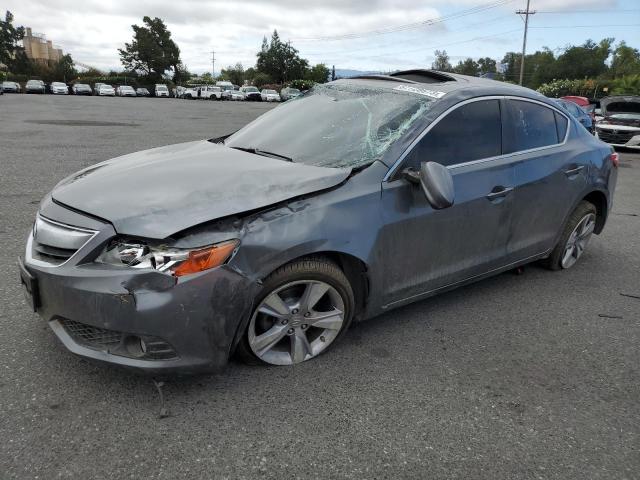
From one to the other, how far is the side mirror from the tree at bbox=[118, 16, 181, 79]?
8661 centimetres

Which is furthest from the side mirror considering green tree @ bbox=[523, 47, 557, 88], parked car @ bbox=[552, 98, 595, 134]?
green tree @ bbox=[523, 47, 557, 88]

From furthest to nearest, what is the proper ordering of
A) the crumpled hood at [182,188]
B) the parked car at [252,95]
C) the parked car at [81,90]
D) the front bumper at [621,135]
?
the parked car at [81,90] → the parked car at [252,95] → the front bumper at [621,135] → the crumpled hood at [182,188]

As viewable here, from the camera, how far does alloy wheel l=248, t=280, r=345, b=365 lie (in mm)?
2745

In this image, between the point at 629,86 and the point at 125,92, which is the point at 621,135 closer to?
the point at 629,86

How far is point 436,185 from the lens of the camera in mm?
2857

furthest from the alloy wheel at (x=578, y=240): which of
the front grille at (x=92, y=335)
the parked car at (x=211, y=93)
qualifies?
the parked car at (x=211, y=93)

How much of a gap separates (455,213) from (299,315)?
1.22m

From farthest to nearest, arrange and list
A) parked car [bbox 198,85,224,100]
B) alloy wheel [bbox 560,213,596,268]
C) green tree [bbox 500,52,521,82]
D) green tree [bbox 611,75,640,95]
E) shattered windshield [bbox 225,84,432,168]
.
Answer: green tree [bbox 500,52,521,82] < parked car [bbox 198,85,224,100] < green tree [bbox 611,75,640,95] < alloy wheel [bbox 560,213,596,268] < shattered windshield [bbox 225,84,432,168]

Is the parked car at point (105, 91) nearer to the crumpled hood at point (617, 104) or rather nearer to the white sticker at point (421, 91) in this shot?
the crumpled hood at point (617, 104)

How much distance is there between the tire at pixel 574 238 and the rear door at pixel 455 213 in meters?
0.99

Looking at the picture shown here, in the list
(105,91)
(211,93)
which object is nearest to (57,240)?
(211,93)

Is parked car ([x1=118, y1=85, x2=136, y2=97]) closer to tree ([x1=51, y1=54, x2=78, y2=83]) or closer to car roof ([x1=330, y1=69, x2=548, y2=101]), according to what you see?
tree ([x1=51, y1=54, x2=78, y2=83])

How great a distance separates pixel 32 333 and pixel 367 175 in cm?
218

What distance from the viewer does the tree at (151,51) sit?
80.7 meters
